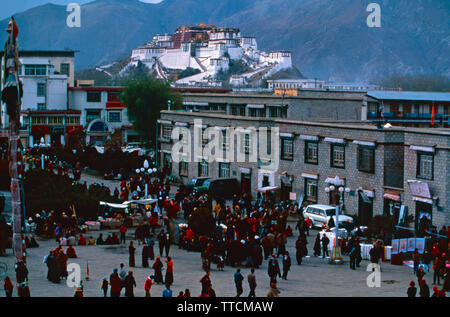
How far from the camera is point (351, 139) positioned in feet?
119

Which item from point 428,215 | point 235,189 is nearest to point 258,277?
point 428,215

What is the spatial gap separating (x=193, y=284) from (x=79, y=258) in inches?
219

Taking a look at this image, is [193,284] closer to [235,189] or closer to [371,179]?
[371,179]

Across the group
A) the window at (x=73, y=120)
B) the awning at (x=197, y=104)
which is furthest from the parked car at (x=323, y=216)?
the window at (x=73, y=120)

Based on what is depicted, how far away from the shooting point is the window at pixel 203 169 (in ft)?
152

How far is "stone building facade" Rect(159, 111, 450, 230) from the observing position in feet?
106

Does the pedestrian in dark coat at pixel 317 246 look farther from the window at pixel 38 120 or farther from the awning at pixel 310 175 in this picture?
the window at pixel 38 120

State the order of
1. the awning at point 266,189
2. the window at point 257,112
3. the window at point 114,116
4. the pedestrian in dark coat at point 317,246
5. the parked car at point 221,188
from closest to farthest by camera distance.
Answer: the pedestrian in dark coat at point 317,246
the awning at point 266,189
the parked car at point 221,188
the window at point 257,112
the window at point 114,116

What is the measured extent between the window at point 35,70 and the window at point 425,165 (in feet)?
171

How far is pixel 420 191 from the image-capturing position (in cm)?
3203

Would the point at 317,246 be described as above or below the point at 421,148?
below

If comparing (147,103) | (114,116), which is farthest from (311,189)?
(114,116)

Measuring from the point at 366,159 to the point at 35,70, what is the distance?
48979mm

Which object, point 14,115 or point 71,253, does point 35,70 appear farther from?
point 14,115
